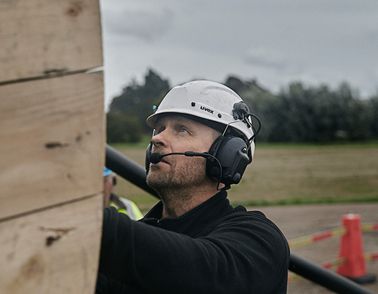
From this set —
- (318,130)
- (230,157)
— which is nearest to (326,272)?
(230,157)

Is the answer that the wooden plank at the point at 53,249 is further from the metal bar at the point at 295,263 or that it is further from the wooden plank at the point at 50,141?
the metal bar at the point at 295,263

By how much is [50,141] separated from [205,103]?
113 cm

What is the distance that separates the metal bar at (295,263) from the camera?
2.13 metres

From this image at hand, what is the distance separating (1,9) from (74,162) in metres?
0.21

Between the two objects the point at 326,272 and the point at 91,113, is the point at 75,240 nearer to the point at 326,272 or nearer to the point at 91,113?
the point at 91,113

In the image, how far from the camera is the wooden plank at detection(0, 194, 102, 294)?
945mm

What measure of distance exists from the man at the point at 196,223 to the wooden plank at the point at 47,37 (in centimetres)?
33

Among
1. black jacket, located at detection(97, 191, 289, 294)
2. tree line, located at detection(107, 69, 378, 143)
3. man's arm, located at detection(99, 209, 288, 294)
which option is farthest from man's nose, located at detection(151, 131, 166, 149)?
tree line, located at detection(107, 69, 378, 143)

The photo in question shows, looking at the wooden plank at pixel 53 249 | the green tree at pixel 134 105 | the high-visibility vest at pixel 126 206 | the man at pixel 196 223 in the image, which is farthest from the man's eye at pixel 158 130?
the green tree at pixel 134 105

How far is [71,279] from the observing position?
0.99 meters

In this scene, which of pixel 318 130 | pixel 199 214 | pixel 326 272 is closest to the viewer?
pixel 199 214

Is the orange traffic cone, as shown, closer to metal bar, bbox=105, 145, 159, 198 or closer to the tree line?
metal bar, bbox=105, 145, 159, 198

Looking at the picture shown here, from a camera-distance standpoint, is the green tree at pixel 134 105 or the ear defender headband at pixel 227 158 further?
the green tree at pixel 134 105

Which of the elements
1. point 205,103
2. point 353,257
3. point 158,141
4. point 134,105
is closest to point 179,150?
point 158,141
